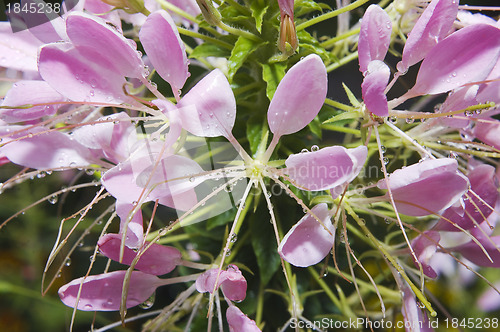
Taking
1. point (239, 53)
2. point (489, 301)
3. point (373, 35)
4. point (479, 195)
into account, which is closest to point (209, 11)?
point (239, 53)

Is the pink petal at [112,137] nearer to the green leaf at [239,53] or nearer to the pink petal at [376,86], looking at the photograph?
the green leaf at [239,53]

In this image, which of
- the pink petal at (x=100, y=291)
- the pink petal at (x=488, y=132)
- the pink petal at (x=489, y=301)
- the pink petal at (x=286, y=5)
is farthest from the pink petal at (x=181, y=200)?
the pink petal at (x=489, y=301)

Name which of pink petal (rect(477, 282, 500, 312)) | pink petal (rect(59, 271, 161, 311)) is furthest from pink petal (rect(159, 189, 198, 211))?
pink petal (rect(477, 282, 500, 312))

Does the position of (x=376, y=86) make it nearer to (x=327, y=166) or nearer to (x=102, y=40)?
(x=327, y=166)

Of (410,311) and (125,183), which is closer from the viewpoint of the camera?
(125,183)

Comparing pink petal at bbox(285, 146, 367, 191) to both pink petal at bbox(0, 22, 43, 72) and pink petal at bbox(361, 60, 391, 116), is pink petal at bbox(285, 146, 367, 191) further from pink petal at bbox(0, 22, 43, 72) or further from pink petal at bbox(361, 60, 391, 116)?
pink petal at bbox(0, 22, 43, 72)

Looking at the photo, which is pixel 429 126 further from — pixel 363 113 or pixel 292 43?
pixel 292 43

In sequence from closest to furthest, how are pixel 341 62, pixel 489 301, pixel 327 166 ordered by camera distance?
1. pixel 327 166
2. pixel 341 62
3. pixel 489 301
